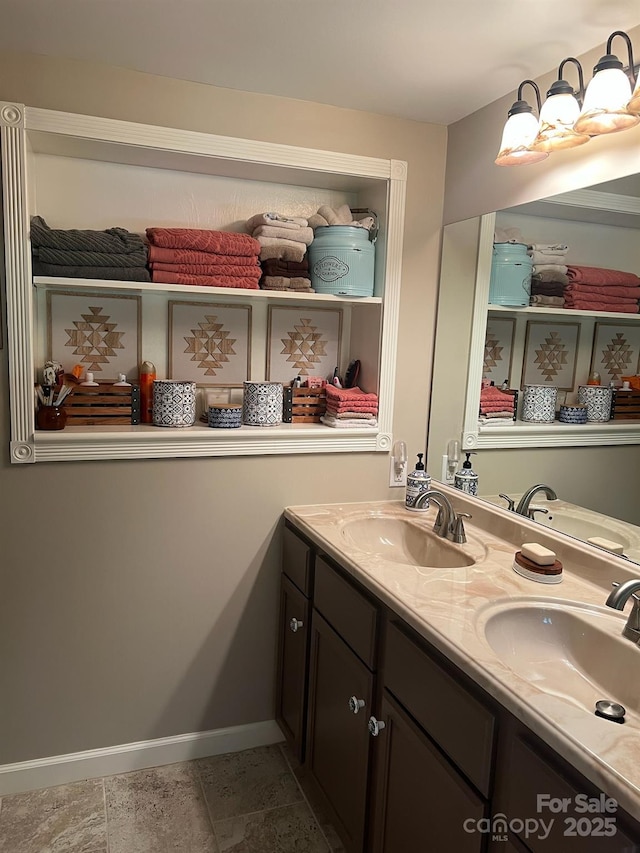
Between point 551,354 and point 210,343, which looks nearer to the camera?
point 551,354

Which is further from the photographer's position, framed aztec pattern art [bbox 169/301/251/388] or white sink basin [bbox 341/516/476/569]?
framed aztec pattern art [bbox 169/301/251/388]

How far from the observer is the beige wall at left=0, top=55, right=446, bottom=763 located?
6.93 feet

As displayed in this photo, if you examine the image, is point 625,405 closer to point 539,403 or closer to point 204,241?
point 539,403

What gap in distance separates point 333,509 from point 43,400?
1.07 m

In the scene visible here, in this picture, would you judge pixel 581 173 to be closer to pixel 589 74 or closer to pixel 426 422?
pixel 589 74

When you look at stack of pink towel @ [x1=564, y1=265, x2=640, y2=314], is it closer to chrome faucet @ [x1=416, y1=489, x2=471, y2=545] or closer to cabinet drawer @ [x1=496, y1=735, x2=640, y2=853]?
chrome faucet @ [x1=416, y1=489, x2=471, y2=545]

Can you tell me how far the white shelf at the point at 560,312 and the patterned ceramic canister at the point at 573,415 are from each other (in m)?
0.27

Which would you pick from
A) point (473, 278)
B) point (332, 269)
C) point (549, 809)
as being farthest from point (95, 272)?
point (549, 809)

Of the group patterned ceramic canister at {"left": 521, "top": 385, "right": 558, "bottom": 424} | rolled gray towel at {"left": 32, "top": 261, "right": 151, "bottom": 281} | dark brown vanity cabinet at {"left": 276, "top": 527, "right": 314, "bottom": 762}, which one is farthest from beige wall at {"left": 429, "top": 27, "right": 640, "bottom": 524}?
rolled gray towel at {"left": 32, "top": 261, "right": 151, "bottom": 281}

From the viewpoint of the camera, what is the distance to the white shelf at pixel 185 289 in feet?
6.66

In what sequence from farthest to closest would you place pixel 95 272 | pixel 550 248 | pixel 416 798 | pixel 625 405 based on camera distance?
pixel 95 272
pixel 550 248
pixel 625 405
pixel 416 798

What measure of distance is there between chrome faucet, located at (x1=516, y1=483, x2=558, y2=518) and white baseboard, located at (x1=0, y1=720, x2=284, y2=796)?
4.25 feet

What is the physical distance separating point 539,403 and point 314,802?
1.55 metres

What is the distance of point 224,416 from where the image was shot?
228 centimetres
